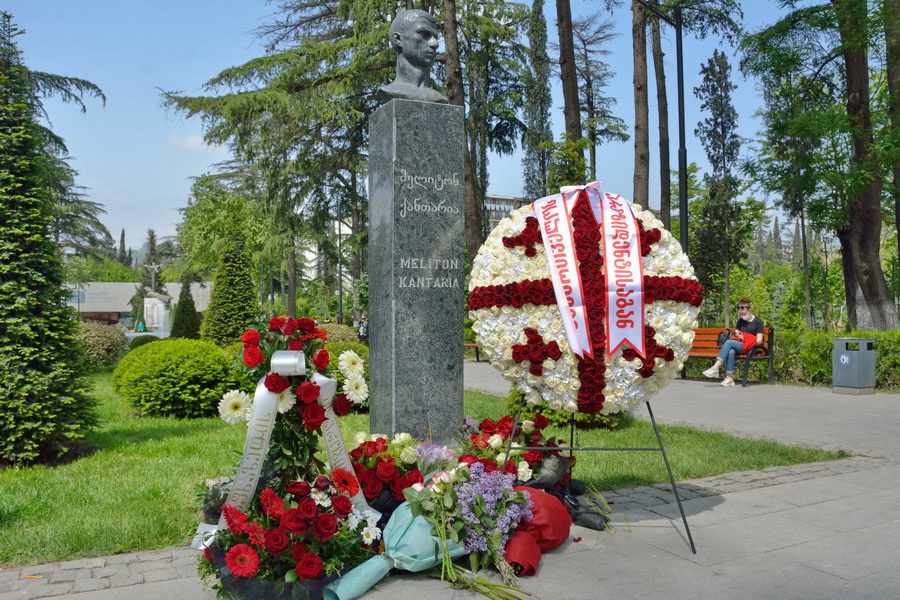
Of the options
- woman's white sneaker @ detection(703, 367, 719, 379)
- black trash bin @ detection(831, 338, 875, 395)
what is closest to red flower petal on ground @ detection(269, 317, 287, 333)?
black trash bin @ detection(831, 338, 875, 395)

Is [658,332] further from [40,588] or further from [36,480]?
[36,480]

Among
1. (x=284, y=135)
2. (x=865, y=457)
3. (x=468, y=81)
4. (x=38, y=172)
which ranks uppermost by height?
(x=468, y=81)

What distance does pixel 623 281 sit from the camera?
4453 millimetres

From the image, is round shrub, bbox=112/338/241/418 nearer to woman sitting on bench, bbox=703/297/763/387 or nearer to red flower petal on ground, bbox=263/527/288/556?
red flower petal on ground, bbox=263/527/288/556

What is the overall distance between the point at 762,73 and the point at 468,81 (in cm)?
1166

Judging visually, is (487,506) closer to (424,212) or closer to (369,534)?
(369,534)

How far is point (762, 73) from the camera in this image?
18.1 metres

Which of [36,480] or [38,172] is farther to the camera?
[38,172]

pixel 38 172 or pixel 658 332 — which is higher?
pixel 38 172

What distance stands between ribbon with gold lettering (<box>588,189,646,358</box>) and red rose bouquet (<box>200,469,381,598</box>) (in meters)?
1.89

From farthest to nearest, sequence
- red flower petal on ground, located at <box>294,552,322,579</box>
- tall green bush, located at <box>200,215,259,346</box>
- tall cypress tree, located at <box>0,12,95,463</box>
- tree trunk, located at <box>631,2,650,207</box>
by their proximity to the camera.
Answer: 1. tall green bush, located at <box>200,215,259,346</box>
2. tree trunk, located at <box>631,2,650,207</box>
3. tall cypress tree, located at <box>0,12,95,463</box>
4. red flower petal on ground, located at <box>294,552,322,579</box>

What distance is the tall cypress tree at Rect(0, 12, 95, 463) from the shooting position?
6.87 meters

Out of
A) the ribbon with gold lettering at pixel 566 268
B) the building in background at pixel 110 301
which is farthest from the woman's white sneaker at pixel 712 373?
the building in background at pixel 110 301

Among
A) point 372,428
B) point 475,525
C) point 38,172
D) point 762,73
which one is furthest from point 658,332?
point 762,73
